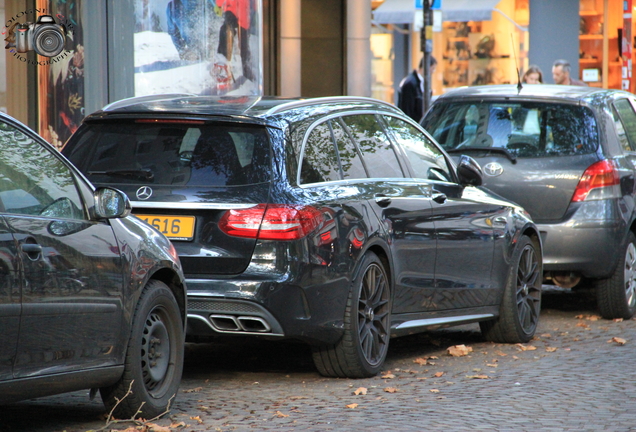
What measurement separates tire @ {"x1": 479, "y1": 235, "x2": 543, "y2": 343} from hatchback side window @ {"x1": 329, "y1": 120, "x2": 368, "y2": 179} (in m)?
1.94

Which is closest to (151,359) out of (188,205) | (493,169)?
(188,205)

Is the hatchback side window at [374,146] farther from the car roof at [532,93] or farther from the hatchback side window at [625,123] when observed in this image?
the hatchback side window at [625,123]

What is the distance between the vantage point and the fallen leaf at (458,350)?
8359 mm

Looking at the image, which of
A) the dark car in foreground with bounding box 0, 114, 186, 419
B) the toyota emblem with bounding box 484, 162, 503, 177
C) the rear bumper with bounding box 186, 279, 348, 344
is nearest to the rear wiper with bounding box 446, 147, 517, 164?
the toyota emblem with bounding box 484, 162, 503, 177

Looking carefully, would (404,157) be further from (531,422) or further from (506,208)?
(531,422)

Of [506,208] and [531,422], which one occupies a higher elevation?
[506,208]

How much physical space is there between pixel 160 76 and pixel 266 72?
31.7ft

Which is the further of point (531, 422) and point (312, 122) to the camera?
point (312, 122)

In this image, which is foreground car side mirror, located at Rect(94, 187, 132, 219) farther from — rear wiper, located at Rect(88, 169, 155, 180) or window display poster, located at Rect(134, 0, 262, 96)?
window display poster, located at Rect(134, 0, 262, 96)

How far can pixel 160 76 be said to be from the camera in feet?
37.1

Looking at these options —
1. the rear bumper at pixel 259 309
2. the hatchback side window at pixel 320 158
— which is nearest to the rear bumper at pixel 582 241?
the hatchback side window at pixel 320 158

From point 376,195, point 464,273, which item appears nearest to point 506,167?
point 464,273

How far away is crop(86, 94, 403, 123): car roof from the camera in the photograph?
6.94 m

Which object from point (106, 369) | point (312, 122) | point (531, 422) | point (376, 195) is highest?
point (312, 122)
